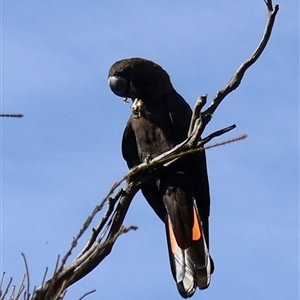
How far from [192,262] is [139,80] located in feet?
4.42

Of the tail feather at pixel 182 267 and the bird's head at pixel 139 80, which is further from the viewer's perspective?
the bird's head at pixel 139 80

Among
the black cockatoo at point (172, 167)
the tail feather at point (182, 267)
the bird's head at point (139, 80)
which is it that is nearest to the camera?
the tail feather at point (182, 267)

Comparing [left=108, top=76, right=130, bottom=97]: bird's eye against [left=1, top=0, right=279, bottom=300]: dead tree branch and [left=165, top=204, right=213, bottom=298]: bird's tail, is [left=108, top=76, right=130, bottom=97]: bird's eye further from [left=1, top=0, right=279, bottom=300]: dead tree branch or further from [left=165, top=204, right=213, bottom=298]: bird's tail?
[left=1, top=0, right=279, bottom=300]: dead tree branch

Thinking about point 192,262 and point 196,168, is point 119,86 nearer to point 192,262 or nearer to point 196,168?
point 196,168

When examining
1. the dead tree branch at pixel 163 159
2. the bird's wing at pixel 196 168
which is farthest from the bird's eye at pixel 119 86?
the dead tree branch at pixel 163 159

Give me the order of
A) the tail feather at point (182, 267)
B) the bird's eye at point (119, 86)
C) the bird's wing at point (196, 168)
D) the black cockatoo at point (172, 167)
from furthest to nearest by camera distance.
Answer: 1. the bird's eye at point (119, 86)
2. the bird's wing at point (196, 168)
3. the black cockatoo at point (172, 167)
4. the tail feather at point (182, 267)

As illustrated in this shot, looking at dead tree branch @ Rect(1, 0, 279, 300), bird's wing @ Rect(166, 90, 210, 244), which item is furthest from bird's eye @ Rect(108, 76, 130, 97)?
dead tree branch @ Rect(1, 0, 279, 300)

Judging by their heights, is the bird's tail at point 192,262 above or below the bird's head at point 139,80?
below

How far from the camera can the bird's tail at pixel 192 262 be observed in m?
3.54

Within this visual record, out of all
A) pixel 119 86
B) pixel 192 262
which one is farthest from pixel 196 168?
pixel 119 86

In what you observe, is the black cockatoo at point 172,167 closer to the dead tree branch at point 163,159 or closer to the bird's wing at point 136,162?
the bird's wing at point 136,162

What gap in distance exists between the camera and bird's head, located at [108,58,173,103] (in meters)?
4.38

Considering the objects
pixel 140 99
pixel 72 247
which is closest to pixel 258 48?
pixel 72 247

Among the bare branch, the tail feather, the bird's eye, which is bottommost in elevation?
the tail feather
